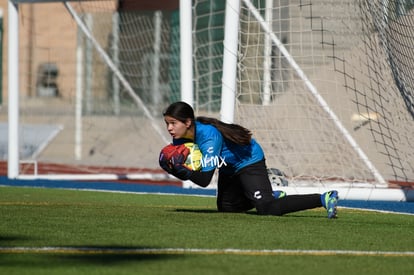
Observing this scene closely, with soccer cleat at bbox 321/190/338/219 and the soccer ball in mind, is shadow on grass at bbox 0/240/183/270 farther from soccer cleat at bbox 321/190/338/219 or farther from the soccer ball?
soccer cleat at bbox 321/190/338/219

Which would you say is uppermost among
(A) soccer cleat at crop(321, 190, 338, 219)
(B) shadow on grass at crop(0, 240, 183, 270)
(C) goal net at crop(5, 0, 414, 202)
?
(C) goal net at crop(5, 0, 414, 202)

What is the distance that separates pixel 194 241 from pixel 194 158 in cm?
171

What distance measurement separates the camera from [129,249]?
636cm

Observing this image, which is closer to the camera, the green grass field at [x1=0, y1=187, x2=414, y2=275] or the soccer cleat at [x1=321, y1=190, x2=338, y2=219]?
the green grass field at [x1=0, y1=187, x2=414, y2=275]

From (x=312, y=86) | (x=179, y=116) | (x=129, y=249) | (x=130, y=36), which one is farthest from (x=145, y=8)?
(x=129, y=249)

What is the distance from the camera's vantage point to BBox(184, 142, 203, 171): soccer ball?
8.39 meters

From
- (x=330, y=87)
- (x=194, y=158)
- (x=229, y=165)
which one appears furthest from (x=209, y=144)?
(x=330, y=87)

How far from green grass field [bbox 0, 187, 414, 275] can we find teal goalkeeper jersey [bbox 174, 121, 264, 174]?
1.41ft

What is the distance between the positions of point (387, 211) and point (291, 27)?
3127mm

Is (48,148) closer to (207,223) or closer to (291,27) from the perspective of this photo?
(291,27)

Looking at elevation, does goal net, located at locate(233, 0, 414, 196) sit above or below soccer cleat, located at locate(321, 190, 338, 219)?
above

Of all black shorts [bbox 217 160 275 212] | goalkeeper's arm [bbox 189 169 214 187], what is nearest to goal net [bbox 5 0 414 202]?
black shorts [bbox 217 160 275 212]

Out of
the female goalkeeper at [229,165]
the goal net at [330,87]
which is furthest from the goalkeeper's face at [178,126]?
the goal net at [330,87]

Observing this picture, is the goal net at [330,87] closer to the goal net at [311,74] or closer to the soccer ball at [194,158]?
the goal net at [311,74]
